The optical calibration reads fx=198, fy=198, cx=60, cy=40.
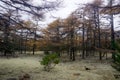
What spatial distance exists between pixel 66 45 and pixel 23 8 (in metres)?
17.4

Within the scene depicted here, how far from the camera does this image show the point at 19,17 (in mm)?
12352

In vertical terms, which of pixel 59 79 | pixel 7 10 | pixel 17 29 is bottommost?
pixel 59 79

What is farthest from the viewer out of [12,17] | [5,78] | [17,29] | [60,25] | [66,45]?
[60,25]

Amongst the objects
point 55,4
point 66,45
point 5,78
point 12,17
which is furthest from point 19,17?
point 66,45

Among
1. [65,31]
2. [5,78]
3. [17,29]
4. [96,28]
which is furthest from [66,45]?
[5,78]

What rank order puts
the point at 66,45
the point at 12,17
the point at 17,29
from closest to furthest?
the point at 12,17 → the point at 17,29 → the point at 66,45

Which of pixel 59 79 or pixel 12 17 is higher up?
pixel 12 17

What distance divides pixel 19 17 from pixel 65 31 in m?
17.4

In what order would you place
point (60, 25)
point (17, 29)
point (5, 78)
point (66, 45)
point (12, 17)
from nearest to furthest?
point (5, 78) → point (12, 17) → point (17, 29) → point (66, 45) → point (60, 25)

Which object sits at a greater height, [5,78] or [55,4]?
[55,4]

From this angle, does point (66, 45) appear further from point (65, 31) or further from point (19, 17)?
point (19, 17)

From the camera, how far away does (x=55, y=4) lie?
1166 centimetres

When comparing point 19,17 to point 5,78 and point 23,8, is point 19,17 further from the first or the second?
point 5,78

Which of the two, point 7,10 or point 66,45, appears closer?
point 7,10
